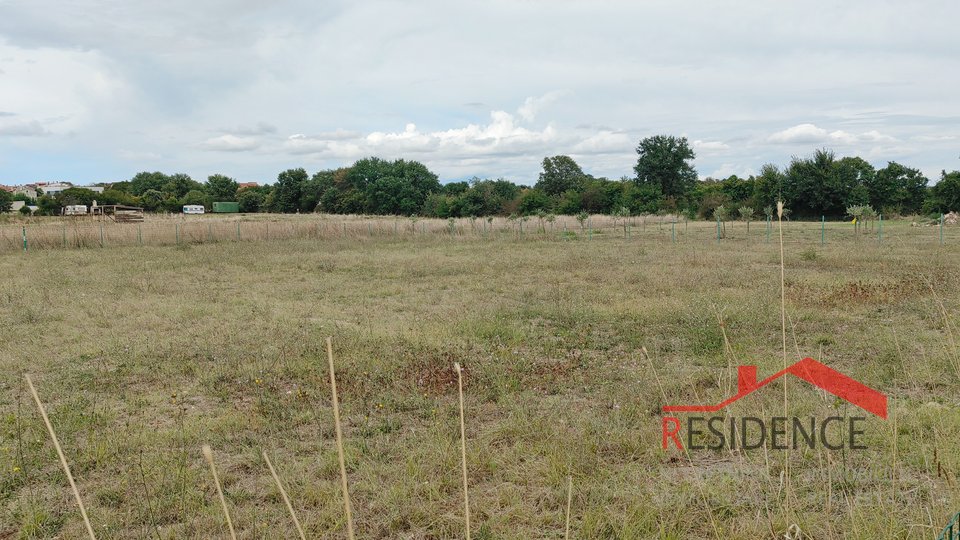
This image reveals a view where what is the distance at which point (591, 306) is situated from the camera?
9.68 meters

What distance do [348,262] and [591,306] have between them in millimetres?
9567

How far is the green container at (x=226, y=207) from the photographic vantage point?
7356 cm

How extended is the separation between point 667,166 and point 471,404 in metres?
61.6

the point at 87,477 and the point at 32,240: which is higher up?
the point at 32,240

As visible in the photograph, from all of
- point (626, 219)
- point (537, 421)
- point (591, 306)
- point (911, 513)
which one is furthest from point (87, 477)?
point (626, 219)

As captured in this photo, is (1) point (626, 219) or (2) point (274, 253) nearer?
(2) point (274, 253)

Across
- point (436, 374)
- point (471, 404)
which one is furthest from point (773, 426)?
point (436, 374)

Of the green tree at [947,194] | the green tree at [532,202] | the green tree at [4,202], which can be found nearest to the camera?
the green tree at [947,194]

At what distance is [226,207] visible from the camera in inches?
2980

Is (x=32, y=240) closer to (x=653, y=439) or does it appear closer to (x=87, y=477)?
(x=87, y=477)

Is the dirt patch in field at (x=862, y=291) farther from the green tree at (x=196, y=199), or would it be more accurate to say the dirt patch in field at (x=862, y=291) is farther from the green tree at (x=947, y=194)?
the green tree at (x=196, y=199)

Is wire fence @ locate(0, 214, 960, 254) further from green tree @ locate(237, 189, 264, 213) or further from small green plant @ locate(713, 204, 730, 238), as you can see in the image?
green tree @ locate(237, 189, 264, 213)

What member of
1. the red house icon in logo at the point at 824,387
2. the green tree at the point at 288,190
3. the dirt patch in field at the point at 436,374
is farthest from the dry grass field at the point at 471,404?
the green tree at the point at 288,190

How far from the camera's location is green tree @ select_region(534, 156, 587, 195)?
214 feet
